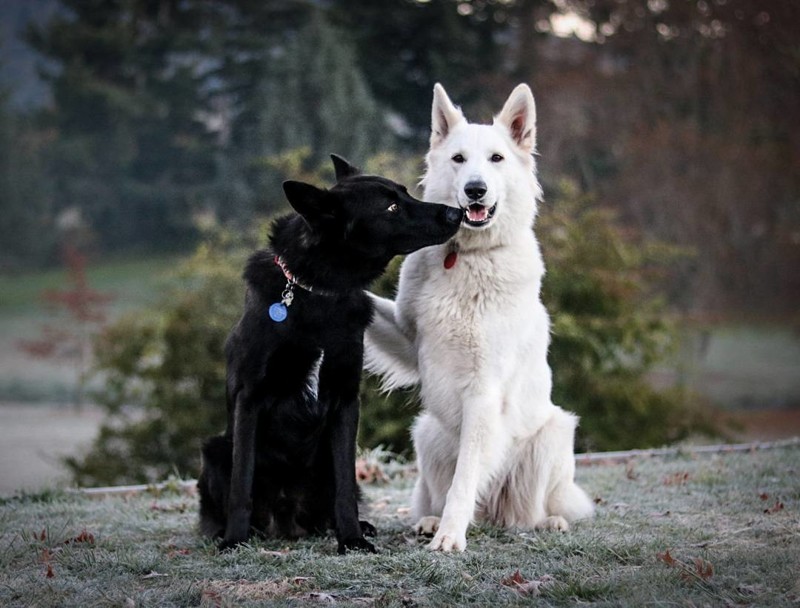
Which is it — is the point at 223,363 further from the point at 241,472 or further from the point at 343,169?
the point at 241,472

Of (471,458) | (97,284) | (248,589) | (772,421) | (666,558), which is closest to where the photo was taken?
(248,589)

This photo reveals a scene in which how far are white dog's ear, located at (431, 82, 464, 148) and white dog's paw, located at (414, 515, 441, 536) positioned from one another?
5.09 ft

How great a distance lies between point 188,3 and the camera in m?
18.4

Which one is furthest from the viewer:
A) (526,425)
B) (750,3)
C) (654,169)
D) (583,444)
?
(654,169)

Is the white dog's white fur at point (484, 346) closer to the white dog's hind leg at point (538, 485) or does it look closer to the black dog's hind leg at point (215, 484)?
the white dog's hind leg at point (538, 485)

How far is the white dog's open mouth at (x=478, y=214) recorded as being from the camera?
3721mm

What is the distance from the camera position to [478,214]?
3738 millimetres

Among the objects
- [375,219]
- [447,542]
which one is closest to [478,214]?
[375,219]

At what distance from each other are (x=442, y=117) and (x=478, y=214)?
0.46m

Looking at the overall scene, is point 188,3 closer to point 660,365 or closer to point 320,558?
point 660,365

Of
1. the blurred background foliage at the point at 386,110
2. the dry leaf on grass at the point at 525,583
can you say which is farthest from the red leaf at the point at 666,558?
the blurred background foliage at the point at 386,110

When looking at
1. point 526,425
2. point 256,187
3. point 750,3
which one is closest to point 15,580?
point 526,425

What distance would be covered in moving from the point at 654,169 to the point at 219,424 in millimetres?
10385

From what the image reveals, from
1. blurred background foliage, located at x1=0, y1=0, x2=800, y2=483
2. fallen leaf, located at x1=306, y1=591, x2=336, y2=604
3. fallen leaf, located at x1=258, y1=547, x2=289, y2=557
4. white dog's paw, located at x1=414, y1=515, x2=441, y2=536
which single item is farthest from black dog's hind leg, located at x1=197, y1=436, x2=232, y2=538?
blurred background foliage, located at x1=0, y1=0, x2=800, y2=483
